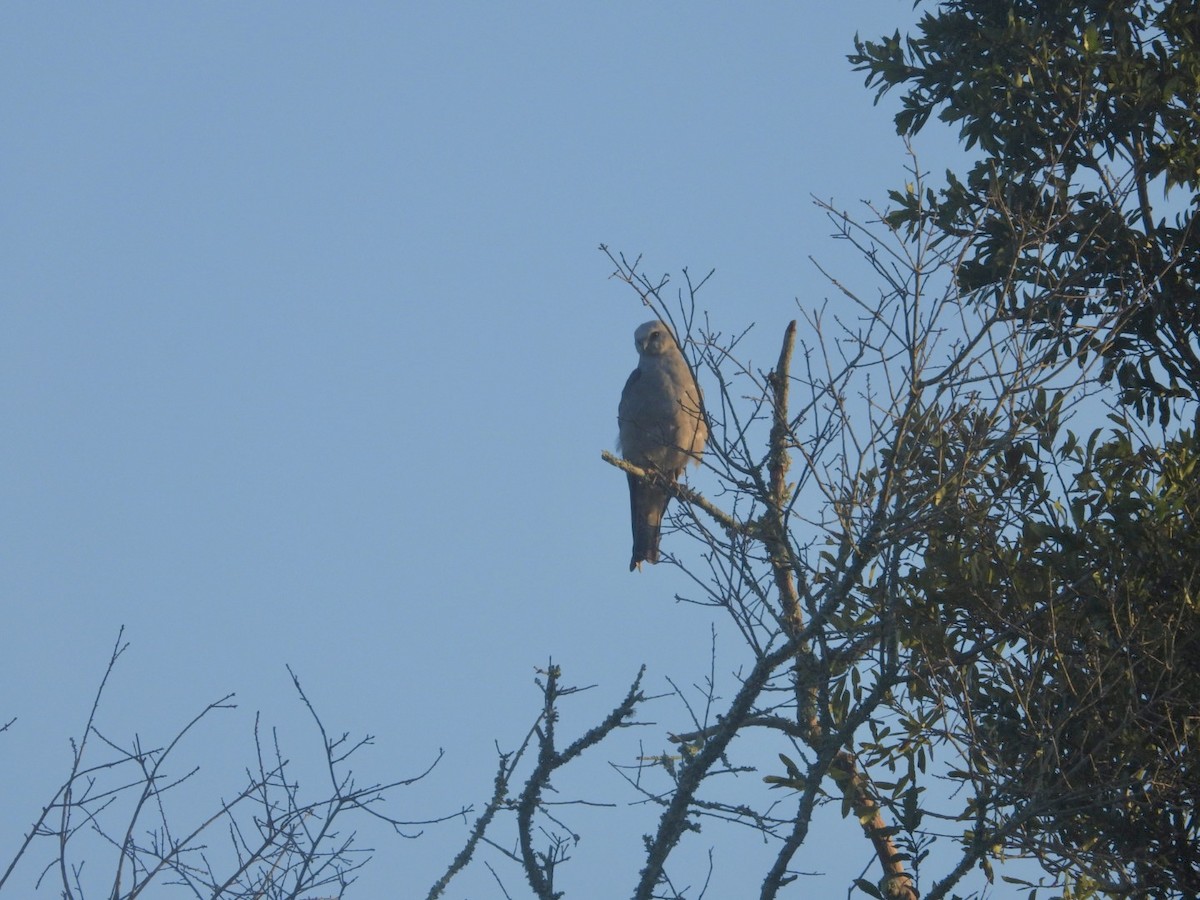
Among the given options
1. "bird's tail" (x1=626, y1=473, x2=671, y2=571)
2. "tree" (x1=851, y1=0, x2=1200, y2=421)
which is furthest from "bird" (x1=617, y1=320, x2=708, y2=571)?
"tree" (x1=851, y1=0, x2=1200, y2=421)

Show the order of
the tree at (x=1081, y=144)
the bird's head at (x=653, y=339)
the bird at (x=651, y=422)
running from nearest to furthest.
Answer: the tree at (x=1081, y=144)
the bird at (x=651, y=422)
the bird's head at (x=653, y=339)

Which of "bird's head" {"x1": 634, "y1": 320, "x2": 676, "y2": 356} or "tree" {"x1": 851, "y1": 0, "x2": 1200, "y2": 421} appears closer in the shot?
"tree" {"x1": 851, "y1": 0, "x2": 1200, "y2": 421}

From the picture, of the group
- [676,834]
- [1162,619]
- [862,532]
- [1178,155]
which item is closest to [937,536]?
[1162,619]

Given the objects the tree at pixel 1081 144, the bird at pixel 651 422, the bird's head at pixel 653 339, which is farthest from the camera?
the bird's head at pixel 653 339

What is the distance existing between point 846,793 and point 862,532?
55.1 inches

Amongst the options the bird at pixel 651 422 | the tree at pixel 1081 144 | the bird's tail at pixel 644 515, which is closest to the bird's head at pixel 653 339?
the bird at pixel 651 422

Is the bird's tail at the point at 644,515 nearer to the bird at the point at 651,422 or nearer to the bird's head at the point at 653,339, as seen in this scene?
the bird at the point at 651,422

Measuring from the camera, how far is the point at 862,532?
11.4 ft

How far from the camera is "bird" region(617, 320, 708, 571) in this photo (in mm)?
8586

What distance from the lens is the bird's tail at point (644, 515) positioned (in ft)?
28.2

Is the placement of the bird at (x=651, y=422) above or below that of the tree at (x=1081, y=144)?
above

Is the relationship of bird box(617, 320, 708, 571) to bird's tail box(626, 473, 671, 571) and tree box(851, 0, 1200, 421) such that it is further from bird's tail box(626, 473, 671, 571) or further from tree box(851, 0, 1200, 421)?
tree box(851, 0, 1200, 421)

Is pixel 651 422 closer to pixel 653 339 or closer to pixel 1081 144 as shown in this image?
pixel 653 339

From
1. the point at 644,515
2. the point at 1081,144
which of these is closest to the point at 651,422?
the point at 644,515
